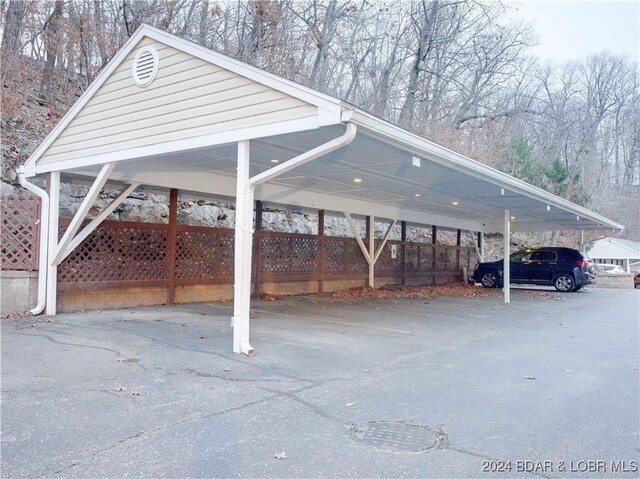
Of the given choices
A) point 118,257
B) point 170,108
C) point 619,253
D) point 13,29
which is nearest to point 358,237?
point 118,257

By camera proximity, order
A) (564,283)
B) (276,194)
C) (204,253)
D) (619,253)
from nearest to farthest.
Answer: (204,253) < (276,194) < (564,283) < (619,253)

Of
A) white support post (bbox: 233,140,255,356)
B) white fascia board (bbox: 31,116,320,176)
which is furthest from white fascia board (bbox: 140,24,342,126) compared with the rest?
white support post (bbox: 233,140,255,356)

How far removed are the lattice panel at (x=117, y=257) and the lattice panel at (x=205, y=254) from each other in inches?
17.8

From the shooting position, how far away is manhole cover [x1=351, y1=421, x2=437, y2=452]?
3.36m

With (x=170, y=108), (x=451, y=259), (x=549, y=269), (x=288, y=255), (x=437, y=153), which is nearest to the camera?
(x=170, y=108)

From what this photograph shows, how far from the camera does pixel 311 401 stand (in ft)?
14.2

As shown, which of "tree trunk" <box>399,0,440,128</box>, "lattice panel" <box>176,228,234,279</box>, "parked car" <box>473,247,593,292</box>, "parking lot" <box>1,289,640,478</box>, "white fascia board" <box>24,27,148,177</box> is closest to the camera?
"parking lot" <box>1,289,640,478</box>

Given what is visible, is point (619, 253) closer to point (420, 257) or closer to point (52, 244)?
point (420, 257)

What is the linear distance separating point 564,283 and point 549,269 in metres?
0.66

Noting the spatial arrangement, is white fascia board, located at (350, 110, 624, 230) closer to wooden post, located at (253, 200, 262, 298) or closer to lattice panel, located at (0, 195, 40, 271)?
wooden post, located at (253, 200, 262, 298)

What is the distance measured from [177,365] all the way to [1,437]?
2.18 metres

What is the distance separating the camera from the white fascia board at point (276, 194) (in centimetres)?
970

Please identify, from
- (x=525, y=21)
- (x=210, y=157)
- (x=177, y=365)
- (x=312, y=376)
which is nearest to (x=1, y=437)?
(x=177, y=365)

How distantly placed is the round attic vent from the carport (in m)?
0.02
